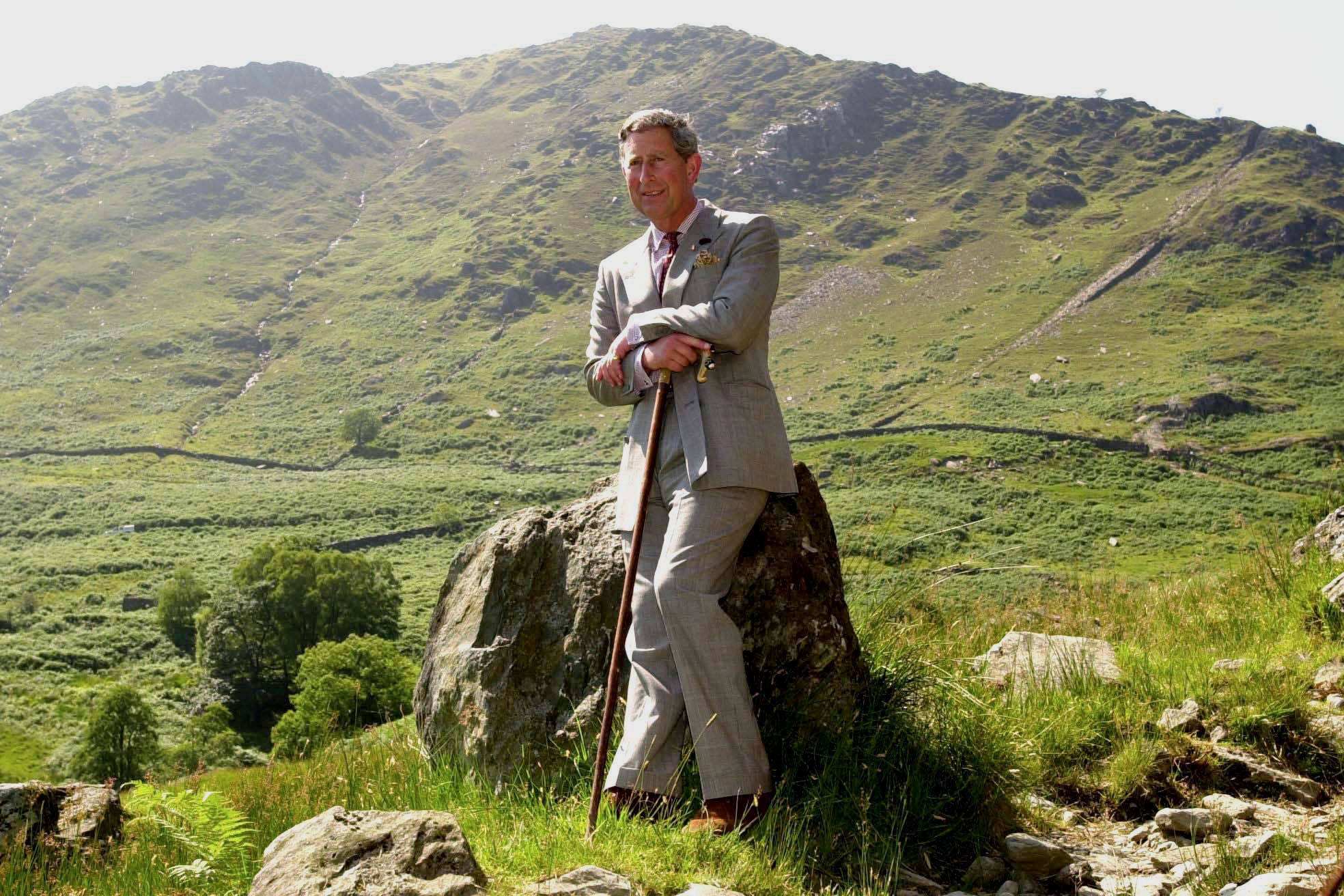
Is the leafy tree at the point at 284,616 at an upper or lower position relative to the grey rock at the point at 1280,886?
lower

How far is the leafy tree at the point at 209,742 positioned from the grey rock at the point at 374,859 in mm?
51783

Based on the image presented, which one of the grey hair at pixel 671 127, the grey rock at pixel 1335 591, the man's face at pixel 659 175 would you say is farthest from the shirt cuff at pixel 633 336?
the grey rock at pixel 1335 591

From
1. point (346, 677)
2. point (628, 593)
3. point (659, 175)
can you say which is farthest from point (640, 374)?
point (346, 677)

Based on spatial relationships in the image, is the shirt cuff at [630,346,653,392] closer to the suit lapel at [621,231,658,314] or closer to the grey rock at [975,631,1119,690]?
the suit lapel at [621,231,658,314]

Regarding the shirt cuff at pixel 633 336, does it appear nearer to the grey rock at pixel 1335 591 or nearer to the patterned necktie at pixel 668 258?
the patterned necktie at pixel 668 258

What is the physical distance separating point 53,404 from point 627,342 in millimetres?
199597

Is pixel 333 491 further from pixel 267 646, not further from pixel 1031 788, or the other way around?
pixel 1031 788

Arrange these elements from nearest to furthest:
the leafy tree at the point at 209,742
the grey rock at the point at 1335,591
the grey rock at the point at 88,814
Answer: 1. the grey rock at the point at 88,814
2. the grey rock at the point at 1335,591
3. the leafy tree at the point at 209,742

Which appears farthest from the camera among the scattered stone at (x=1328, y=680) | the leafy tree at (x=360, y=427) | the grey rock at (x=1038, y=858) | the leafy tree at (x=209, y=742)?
the leafy tree at (x=360, y=427)

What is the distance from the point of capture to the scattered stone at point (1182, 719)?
18.9ft

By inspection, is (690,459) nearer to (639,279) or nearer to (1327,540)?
(639,279)

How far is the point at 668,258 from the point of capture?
18.4ft

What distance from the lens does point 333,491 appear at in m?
140

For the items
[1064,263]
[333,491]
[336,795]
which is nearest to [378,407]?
[333,491]
